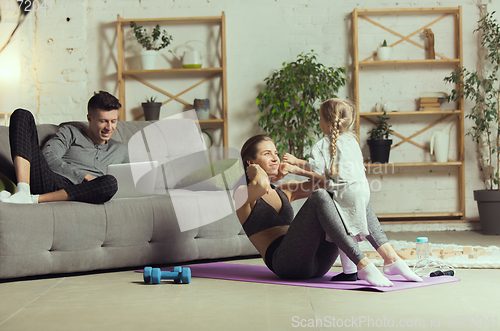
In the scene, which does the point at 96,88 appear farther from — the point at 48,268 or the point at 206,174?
the point at 48,268

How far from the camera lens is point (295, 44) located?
417 centimetres

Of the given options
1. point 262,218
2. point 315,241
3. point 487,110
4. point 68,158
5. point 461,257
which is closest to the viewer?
point 315,241

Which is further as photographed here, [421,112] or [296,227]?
[421,112]

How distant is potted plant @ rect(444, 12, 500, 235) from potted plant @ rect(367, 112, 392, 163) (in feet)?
1.83

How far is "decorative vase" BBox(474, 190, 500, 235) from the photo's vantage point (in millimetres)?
3635

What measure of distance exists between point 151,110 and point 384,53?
1.99 m

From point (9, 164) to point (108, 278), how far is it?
2.78 ft

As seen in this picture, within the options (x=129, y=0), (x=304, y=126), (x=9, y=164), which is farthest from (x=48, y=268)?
(x=129, y=0)

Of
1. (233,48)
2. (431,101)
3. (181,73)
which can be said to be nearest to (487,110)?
(431,101)

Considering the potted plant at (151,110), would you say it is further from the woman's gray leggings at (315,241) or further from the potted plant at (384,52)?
the woman's gray leggings at (315,241)

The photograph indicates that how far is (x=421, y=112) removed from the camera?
393cm

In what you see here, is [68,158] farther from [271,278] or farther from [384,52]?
[384,52]

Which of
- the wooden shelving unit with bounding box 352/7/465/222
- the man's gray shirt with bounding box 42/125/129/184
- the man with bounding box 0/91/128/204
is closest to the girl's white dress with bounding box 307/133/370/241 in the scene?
the man with bounding box 0/91/128/204

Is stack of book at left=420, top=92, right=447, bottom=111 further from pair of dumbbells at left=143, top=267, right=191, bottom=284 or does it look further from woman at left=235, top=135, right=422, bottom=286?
pair of dumbbells at left=143, top=267, right=191, bottom=284
